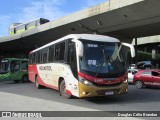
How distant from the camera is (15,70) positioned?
2919 cm

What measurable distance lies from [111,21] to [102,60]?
18691 millimetres

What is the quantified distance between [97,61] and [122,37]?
28768 millimetres

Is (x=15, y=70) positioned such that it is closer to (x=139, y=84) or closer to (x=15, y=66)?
(x=15, y=66)

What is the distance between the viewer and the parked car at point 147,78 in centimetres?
1909

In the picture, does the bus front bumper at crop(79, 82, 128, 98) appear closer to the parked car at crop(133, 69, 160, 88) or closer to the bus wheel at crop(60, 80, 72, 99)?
the bus wheel at crop(60, 80, 72, 99)

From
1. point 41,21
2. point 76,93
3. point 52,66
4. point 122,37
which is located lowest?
point 76,93

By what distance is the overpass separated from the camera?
84.2ft

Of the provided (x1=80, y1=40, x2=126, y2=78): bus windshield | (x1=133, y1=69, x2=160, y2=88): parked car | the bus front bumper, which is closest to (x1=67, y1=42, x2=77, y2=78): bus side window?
(x1=80, y1=40, x2=126, y2=78): bus windshield

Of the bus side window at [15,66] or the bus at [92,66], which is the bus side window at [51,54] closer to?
the bus at [92,66]

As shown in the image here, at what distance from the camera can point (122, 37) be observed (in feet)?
133

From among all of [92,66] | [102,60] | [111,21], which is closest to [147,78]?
[102,60]

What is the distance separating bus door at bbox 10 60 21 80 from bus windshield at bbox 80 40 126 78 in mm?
17688

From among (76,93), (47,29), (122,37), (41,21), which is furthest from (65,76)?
(41,21)

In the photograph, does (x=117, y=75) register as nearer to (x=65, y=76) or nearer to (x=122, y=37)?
(x=65, y=76)
